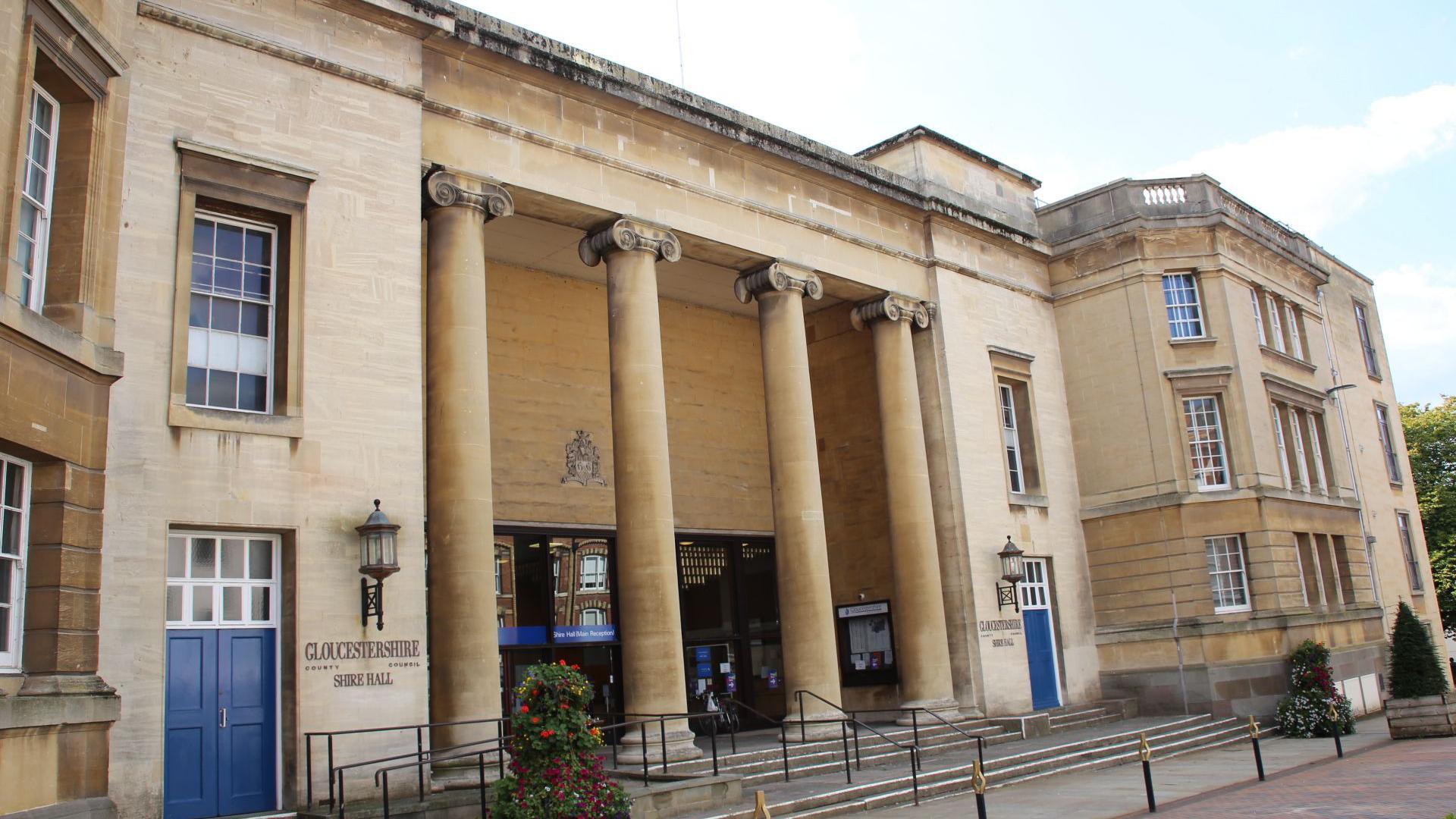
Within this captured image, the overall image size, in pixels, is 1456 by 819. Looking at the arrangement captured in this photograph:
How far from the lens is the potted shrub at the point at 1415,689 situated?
1978 centimetres

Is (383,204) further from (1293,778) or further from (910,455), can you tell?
(1293,778)

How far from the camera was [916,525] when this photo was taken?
792 inches

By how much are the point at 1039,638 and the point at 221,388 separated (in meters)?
15.9

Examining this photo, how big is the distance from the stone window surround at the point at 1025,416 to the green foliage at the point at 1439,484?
2618cm

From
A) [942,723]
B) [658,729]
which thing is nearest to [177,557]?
[658,729]

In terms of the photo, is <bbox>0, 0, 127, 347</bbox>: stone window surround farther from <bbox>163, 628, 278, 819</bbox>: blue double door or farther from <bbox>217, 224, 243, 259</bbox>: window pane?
<bbox>163, 628, 278, 819</bbox>: blue double door

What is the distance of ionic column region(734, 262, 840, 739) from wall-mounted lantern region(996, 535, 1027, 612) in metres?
4.28

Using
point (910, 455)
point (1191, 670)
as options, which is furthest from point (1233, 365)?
Answer: point (910, 455)

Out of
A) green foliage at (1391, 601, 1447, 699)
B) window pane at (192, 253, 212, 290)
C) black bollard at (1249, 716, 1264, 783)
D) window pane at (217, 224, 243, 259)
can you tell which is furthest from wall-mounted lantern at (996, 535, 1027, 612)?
window pane at (192, 253, 212, 290)

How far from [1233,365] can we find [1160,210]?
12.2ft

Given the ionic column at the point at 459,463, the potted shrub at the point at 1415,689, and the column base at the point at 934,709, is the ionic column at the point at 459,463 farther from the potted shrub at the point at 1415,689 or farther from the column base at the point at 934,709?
the potted shrub at the point at 1415,689

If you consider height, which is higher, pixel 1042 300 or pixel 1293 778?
pixel 1042 300

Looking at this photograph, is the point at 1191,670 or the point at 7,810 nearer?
the point at 7,810

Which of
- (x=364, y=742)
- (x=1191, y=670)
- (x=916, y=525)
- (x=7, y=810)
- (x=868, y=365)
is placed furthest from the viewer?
(x=868, y=365)
